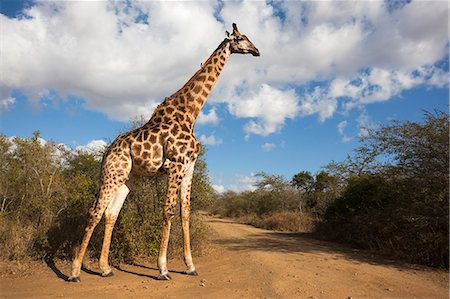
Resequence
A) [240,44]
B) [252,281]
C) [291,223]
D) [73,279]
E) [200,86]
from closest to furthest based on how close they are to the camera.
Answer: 1. [252,281]
2. [73,279]
3. [200,86]
4. [240,44]
5. [291,223]

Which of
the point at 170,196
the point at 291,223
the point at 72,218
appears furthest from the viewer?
the point at 291,223

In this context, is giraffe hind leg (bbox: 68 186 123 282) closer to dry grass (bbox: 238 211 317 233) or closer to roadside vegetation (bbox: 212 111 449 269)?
roadside vegetation (bbox: 212 111 449 269)

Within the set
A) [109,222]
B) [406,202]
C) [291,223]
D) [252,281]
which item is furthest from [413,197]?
[291,223]

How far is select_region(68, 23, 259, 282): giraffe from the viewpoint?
5.89 meters

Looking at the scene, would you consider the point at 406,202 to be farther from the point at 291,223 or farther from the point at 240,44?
the point at 291,223

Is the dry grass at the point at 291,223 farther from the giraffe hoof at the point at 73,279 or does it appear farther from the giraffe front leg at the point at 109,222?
the giraffe hoof at the point at 73,279

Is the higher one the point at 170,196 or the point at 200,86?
the point at 200,86

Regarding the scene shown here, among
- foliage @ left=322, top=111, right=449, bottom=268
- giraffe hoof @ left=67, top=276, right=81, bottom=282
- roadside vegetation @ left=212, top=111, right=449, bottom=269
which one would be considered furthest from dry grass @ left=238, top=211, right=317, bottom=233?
giraffe hoof @ left=67, top=276, right=81, bottom=282

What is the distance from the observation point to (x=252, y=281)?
210 inches

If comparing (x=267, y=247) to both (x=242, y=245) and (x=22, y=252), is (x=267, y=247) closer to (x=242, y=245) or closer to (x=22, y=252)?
(x=242, y=245)

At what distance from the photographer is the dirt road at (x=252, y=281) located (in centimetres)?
483

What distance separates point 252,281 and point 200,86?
151 inches

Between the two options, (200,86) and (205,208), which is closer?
(200,86)

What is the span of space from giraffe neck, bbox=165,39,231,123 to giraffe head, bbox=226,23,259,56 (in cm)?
11
